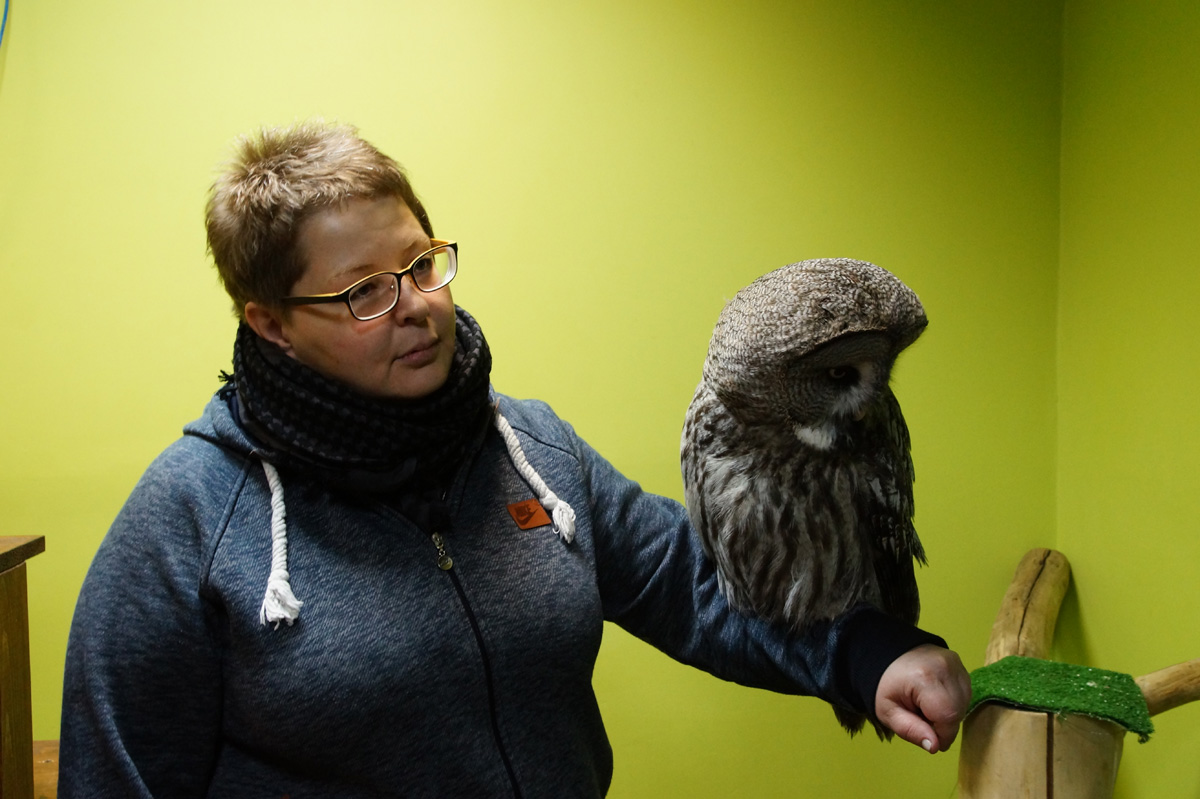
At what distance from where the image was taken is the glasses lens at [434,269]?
3.11 ft

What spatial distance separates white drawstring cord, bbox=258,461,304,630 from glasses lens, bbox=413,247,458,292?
278 mm

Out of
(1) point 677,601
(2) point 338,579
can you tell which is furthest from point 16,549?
(1) point 677,601

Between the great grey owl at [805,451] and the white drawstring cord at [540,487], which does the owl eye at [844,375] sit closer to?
the great grey owl at [805,451]

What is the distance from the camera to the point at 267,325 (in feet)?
3.16

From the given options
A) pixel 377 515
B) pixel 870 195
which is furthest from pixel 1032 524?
pixel 377 515

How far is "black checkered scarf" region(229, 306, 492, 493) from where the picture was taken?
925mm

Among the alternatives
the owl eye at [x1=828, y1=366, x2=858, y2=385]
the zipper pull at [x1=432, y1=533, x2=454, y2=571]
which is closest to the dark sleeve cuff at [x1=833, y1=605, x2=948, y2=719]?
the owl eye at [x1=828, y1=366, x2=858, y2=385]

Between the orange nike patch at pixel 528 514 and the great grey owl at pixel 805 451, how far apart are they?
22 centimetres

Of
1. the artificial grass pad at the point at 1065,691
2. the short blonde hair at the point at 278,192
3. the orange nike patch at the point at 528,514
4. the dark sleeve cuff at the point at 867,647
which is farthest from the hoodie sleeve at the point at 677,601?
the short blonde hair at the point at 278,192

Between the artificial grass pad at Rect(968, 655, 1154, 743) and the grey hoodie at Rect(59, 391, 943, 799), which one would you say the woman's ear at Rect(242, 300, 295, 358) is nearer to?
the grey hoodie at Rect(59, 391, 943, 799)

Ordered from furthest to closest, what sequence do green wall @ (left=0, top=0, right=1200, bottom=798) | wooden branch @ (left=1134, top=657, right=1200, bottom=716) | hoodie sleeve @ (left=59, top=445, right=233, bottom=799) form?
1. green wall @ (left=0, top=0, right=1200, bottom=798)
2. wooden branch @ (left=1134, top=657, right=1200, bottom=716)
3. hoodie sleeve @ (left=59, top=445, right=233, bottom=799)

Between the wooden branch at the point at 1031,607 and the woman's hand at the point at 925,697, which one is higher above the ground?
the woman's hand at the point at 925,697

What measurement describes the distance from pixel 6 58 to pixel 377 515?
1.41m

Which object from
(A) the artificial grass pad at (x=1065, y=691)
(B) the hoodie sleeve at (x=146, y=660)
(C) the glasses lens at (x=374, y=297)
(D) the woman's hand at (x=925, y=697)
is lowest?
(A) the artificial grass pad at (x=1065, y=691)
